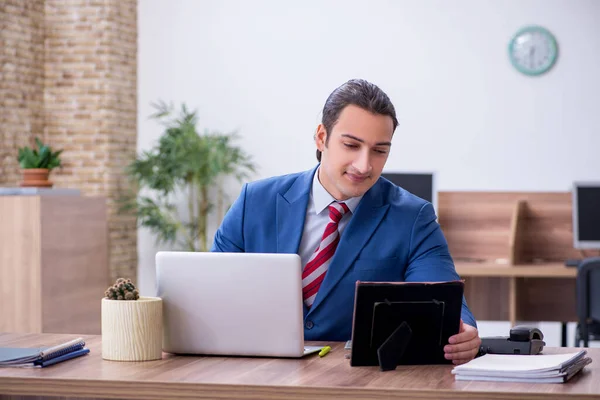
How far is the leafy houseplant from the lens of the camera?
671cm

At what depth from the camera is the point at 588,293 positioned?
16.4 feet

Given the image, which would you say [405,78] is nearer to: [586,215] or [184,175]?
[184,175]

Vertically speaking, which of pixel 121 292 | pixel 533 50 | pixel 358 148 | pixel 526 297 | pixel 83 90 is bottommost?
pixel 526 297

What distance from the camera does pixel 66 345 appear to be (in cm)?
208

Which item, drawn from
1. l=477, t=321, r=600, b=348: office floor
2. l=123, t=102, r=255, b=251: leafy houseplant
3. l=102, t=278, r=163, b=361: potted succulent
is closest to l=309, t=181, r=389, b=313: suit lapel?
l=102, t=278, r=163, b=361: potted succulent

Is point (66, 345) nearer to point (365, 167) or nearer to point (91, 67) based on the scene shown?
point (365, 167)

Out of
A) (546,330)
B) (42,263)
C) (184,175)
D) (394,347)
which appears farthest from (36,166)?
(394,347)

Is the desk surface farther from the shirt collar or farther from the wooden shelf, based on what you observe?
the shirt collar

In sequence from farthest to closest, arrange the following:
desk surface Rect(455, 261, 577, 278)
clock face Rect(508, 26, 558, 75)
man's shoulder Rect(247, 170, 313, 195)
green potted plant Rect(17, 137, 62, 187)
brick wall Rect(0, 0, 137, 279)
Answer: brick wall Rect(0, 0, 137, 279) < clock face Rect(508, 26, 558, 75) < green potted plant Rect(17, 137, 62, 187) < desk surface Rect(455, 261, 577, 278) < man's shoulder Rect(247, 170, 313, 195)

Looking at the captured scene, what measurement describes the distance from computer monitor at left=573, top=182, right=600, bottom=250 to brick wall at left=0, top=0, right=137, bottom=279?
353 centimetres

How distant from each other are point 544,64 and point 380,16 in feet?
4.31

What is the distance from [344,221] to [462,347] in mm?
617

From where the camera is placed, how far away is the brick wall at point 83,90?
6.97 metres

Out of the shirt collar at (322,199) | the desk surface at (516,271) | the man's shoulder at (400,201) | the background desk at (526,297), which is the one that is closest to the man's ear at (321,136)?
the shirt collar at (322,199)
